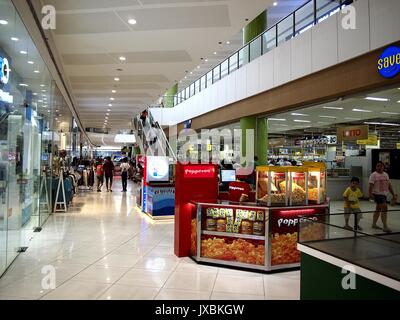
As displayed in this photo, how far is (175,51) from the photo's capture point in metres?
8.21

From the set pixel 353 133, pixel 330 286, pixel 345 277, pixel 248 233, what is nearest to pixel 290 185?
pixel 248 233

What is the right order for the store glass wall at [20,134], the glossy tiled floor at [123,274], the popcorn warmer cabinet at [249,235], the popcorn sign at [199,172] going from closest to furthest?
the glossy tiled floor at [123,274], the store glass wall at [20,134], the popcorn warmer cabinet at [249,235], the popcorn sign at [199,172]

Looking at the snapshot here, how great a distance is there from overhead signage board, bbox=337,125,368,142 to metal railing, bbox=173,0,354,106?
15.1 ft

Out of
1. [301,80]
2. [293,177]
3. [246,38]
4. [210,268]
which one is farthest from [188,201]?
[246,38]

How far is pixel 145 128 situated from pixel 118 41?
10.5m

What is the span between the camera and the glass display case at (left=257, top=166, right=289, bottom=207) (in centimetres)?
489

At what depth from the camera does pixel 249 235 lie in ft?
16.1

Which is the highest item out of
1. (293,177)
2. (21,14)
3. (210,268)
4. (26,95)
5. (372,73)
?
(21,14)

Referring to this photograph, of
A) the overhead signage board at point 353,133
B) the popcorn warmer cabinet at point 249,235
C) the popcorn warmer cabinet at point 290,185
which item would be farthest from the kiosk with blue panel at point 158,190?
the overhead signage board at point 353,133

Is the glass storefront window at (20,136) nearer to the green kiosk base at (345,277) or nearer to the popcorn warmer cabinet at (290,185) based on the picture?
the popcorn warmer cabinet at (290,185)

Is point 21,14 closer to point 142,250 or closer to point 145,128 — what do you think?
point 142,250

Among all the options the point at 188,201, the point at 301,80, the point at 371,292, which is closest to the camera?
the point at 371,292

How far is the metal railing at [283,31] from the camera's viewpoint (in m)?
8.20

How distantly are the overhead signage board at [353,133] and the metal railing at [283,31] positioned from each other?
4590mm
